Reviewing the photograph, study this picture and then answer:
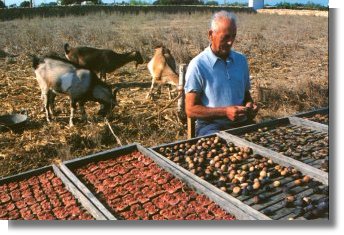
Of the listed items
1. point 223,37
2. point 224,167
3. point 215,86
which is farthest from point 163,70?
point 224,167

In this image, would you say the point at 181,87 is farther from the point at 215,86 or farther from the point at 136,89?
the point at 215,86

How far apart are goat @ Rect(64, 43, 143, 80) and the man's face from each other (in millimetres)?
7560

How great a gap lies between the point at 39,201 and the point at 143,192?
28.7 inches

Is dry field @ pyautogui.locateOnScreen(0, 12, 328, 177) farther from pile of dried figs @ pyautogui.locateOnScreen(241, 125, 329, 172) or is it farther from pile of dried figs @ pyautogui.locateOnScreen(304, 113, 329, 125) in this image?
pile of dried figs @ pyautogui.locateOnScreen(241, 125, 329, 172)

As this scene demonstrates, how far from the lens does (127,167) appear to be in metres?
3.33

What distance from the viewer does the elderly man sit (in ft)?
12.9

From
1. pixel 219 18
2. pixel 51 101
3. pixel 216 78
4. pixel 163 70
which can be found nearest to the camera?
pixel 219 18

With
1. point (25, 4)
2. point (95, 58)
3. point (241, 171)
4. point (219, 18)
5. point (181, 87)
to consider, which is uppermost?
point (25, 4)

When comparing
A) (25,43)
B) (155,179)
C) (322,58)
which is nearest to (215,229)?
(155,179)

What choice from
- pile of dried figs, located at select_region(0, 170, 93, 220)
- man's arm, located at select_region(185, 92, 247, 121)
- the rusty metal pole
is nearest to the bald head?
man's arm, located at select_region(185, 92, 247, 121)

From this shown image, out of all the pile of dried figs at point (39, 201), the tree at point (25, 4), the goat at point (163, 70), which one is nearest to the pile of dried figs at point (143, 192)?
the pile of dried figs at point (39, 201)

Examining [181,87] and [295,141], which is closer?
[295,141]

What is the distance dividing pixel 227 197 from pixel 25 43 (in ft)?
50.1

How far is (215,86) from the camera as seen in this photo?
161 inches
